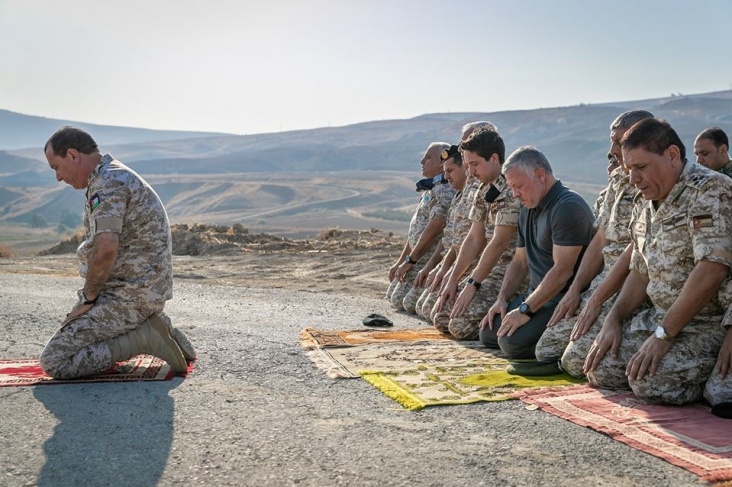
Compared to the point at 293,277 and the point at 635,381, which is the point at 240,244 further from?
the point at 635,381

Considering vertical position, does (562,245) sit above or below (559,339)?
above

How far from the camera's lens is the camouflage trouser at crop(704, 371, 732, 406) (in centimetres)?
441

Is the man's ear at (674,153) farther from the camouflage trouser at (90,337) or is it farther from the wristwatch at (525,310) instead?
the camouflage trouser at (90,337)

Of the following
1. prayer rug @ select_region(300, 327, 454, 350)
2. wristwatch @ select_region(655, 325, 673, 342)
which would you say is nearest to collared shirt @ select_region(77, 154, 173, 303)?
prayer rug @ select_region(300, 327, 454, 350)

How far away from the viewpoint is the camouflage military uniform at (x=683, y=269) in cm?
455

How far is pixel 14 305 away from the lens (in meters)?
9.13

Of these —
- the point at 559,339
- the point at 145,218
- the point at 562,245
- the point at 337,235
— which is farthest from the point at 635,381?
the point at 337,235

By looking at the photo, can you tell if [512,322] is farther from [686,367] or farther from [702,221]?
[702,221]

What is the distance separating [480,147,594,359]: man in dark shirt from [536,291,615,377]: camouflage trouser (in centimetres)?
23

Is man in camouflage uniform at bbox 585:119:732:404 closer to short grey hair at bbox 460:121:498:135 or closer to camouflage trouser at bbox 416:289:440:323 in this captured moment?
short grey hair at bbox 460:121:498:135

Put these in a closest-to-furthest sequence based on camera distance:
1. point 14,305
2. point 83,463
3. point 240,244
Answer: point 83,463 < point 14,305 < point 240,244

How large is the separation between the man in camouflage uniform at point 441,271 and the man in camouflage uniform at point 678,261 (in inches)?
108

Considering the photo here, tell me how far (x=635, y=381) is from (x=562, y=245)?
5.06 feet

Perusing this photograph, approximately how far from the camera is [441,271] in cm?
807
